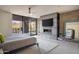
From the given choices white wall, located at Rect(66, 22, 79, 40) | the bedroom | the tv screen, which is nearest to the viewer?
the bedroom

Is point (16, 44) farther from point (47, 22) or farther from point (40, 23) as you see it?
point (40, 23)

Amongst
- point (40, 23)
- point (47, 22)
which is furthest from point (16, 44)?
point (40, 23)

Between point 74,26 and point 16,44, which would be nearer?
point 16,44

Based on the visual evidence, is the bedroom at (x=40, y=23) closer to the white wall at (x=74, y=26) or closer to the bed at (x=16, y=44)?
the bed at (x=16, y=44)

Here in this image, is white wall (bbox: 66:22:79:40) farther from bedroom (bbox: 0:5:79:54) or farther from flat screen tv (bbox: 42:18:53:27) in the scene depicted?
flat screen tv (bbox: 42:18:53:27)

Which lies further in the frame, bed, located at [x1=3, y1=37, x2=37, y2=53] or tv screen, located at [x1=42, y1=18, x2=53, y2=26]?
tv screen, located at [x1=42, y1=18, x2=53, y2=26]

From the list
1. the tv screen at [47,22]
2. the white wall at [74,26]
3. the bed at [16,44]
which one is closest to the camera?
the bed at [16,44]

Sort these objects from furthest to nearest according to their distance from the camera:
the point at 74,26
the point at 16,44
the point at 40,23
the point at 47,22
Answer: the point at 40,23, the point at 47,22, the point at 74,26, the point at 16,44

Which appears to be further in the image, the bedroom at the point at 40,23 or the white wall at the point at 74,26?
the white wall at the point at 74,26

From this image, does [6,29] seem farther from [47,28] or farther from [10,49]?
[47,28]

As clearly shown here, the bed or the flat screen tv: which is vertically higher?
the flat screen tv

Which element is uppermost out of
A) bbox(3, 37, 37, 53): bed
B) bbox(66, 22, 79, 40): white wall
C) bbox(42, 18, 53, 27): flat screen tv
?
bbox(42, 18, 53, 27): flat screen tv

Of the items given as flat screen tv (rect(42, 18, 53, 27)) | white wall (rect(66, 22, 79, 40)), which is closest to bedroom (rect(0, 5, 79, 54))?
flat screen tv (rect(42, 18, 53, 27))

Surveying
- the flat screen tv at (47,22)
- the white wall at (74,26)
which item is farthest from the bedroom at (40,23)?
the white wall at (74,26)
